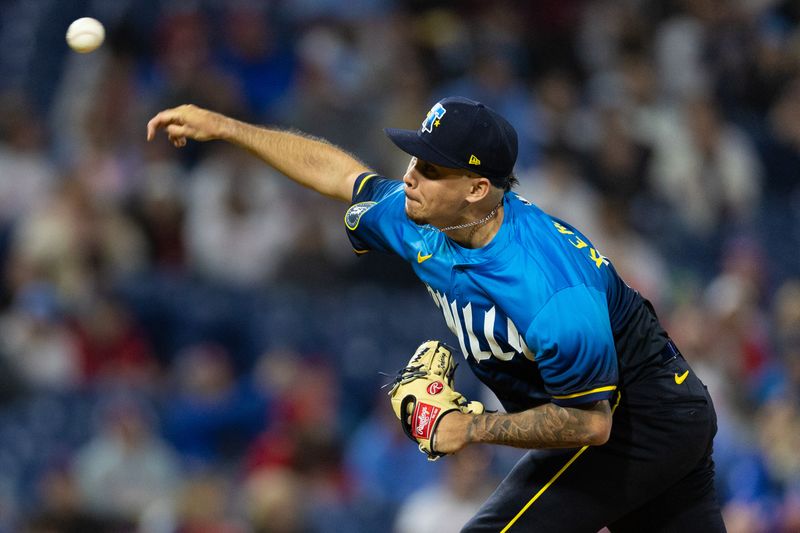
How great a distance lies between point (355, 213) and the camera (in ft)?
15.5

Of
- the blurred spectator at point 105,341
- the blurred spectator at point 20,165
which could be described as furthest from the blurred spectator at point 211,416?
the blurred spectator at point 20,165

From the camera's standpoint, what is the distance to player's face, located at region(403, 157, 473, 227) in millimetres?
4316

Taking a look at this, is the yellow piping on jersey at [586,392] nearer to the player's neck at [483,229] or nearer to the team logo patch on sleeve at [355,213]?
the player's neck at [483,229]

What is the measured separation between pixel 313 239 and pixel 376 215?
4946 millimetres

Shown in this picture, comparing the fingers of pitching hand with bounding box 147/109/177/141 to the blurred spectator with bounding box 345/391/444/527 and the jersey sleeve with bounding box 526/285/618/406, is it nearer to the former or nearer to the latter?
the jersey sleeve with bounding box 526/285/618/406

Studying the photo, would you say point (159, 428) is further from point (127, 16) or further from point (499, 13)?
point (499, 13)

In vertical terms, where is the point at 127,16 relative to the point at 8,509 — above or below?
above

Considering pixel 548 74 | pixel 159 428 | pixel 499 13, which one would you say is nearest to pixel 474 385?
pixel 159 428

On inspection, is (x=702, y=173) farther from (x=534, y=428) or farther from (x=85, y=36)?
(x=534, y=428)

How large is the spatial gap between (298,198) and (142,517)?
9.70 feet

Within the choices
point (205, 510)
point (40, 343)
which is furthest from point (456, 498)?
point (40, 343)

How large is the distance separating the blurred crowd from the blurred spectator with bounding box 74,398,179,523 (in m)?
0.02

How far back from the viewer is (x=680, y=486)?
4.60m

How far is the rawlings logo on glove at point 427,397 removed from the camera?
4234mm
